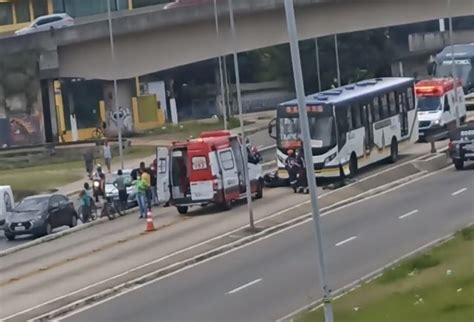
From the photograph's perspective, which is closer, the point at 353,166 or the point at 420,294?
the point at 420,294

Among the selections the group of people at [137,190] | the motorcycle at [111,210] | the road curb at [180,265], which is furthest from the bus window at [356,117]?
the motorcycle at [111,210]

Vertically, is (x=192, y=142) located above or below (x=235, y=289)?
above

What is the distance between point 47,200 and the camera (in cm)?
4403

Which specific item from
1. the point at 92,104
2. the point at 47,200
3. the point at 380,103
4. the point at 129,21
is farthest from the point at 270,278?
the point at 92,104

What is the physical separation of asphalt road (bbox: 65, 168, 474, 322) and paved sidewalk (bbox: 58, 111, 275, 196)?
20032 mm

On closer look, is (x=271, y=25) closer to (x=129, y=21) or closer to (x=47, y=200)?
(x=129, y=21)

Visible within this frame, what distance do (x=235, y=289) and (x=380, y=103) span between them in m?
24.3

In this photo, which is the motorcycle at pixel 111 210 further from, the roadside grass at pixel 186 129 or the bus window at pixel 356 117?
the roadside grass at pixel 186 129

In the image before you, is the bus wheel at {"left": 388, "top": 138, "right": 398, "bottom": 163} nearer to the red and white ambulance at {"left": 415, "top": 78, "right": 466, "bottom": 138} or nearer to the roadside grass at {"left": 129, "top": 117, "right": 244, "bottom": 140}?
the red and white ambulance at {"left": 415, "top": 78, "right": 466, "bottom": 138}

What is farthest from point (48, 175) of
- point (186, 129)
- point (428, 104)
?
point (186, 129)

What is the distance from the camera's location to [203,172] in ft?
135

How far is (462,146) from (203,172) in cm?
944

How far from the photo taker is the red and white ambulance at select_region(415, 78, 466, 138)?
58.0 meters

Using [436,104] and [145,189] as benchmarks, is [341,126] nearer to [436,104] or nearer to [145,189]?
[145,189]
